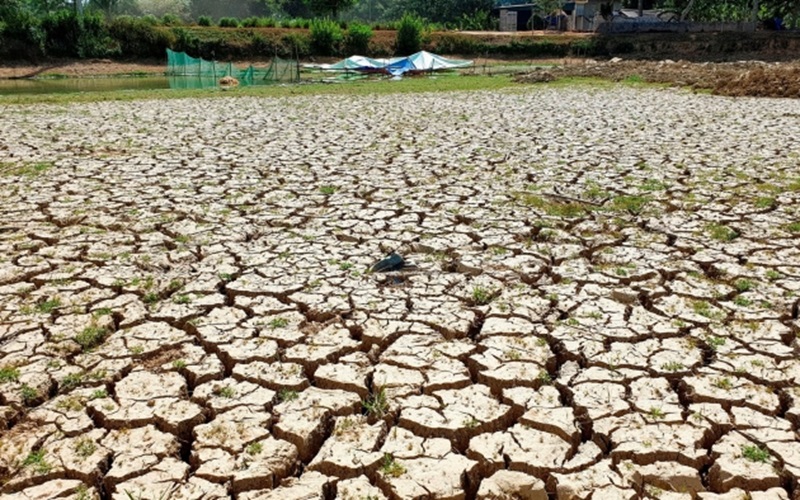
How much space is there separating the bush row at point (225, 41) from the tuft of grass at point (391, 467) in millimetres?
38191

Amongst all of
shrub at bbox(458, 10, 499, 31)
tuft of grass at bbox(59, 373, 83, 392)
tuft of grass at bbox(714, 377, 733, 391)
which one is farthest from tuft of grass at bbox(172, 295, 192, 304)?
shrub at bbox(458, 10, 499, 31)

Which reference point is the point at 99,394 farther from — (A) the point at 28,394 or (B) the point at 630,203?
(B) the point at 630,203

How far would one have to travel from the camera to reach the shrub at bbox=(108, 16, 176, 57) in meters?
38.5

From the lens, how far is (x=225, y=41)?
134 feet

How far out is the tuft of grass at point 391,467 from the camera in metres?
2.40

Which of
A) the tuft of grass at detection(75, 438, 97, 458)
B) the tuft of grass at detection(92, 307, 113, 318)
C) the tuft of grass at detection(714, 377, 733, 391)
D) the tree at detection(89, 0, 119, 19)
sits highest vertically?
the tree at detection(89, 0, 119, 19)

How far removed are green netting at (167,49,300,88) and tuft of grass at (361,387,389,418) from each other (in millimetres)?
21596

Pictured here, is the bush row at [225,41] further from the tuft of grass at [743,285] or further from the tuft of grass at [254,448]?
the tuft of grass at [254,448]

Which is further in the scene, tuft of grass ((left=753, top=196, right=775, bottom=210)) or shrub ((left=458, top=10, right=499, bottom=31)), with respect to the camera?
shrub ((left=458, top=10, right=499, bottom=31))

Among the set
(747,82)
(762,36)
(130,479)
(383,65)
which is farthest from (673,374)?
(762,36)

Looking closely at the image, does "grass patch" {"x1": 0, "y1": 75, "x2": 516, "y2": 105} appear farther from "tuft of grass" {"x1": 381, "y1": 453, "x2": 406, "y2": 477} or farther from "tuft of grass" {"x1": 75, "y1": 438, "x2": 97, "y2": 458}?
"tuft of grass" {"x1": 381, "y1": 453, "x2": 406, "y2": 477}

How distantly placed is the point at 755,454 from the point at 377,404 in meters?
1.43

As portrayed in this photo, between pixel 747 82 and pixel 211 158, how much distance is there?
13.1 m

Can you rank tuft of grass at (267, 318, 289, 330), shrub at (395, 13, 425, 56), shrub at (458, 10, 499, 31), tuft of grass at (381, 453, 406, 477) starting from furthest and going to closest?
shrub at (458, 10, 499, 31), shrub at (395, 13, 425, 56), tuft of grass at (267, 318, 289, 330), tuft of grass at (381, 453, 406, 477)
